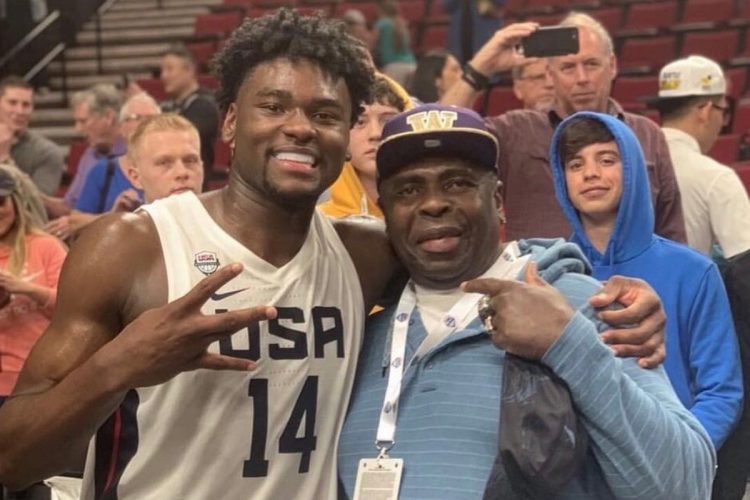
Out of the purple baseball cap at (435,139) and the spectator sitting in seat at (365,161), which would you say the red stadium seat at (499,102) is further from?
the purple baseball cap at (435,139)

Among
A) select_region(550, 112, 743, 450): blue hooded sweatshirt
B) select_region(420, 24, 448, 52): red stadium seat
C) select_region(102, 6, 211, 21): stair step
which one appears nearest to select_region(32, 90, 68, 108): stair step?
select_region(102, 6, 211, 21): stair step

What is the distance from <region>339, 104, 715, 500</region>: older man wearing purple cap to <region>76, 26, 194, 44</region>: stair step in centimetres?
1052

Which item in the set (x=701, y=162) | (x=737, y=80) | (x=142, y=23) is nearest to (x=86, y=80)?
(x=142, y=23)

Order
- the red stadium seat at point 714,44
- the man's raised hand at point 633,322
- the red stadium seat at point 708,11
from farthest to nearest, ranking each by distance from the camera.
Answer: the red stadium seat at point 708,11 → the red stadium seat at point 714,44 → the man's raised hand at point 633,322

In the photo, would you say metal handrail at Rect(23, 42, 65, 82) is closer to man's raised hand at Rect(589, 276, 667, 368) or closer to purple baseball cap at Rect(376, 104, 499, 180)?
purple baseball cap at Rect(376, 104, 499, 180)

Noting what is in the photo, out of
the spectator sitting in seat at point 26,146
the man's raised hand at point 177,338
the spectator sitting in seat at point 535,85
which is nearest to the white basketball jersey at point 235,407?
the man's raised hand at point 177,338

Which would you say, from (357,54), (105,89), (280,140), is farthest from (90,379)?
(105,89)

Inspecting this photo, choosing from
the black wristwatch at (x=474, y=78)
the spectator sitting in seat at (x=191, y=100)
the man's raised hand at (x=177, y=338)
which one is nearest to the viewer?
the man's raised hand at (x=177, y=338)

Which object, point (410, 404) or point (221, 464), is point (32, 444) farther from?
point (410, 404)

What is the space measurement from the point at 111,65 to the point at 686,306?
988 centimetres

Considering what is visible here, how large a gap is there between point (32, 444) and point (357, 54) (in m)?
0.92

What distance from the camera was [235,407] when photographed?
2.30m

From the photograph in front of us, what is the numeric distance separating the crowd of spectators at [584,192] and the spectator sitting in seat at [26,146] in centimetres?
158

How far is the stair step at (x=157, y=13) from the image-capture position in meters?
13.2
